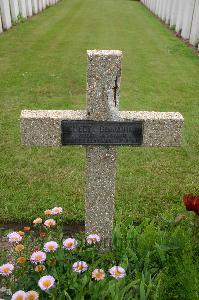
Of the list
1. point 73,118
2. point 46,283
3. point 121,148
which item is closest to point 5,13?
point 121,148

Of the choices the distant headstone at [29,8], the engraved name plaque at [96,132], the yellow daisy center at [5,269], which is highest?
the engraved name plaque at [96,132]

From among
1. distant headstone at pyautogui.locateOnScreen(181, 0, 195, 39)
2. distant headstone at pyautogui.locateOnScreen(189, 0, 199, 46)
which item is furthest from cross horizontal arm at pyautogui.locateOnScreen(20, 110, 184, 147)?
distant headstone at pyautogui.locateOnScreen(181, 0, 195, 39)

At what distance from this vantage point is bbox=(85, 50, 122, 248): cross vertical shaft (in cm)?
249

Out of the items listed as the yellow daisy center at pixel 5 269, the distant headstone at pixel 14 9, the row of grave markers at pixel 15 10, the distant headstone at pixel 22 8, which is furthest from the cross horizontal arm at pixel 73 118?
the distant headstone at pixel 22 8

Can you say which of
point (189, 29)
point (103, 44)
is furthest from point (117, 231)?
point (189, 29)

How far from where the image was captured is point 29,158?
480 cm

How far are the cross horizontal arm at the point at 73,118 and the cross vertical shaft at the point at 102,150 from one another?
0.10 metres

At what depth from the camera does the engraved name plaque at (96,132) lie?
2596mm

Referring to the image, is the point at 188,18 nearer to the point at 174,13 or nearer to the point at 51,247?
the point at 174,13

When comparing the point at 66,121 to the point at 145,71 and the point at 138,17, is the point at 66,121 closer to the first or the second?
the point at 145,71

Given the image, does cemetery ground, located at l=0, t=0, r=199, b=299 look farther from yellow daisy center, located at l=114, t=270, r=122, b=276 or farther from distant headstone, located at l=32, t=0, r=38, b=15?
distant headstone, located at l=32, t=0, r=38, b=15

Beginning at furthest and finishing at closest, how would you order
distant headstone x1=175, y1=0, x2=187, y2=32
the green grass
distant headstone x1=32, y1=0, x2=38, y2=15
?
distant headstone x1=32, y1=0, x2=38, y2=15 → distant headstone x1=175, y1=0, x2=187, y2=32 → the green grass

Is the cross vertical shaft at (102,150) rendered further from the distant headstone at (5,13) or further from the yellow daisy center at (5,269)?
the distant headstone at (5,13)

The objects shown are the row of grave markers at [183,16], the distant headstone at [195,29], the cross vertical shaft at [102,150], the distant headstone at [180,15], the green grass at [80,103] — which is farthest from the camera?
the distant headstone at [180,15]
